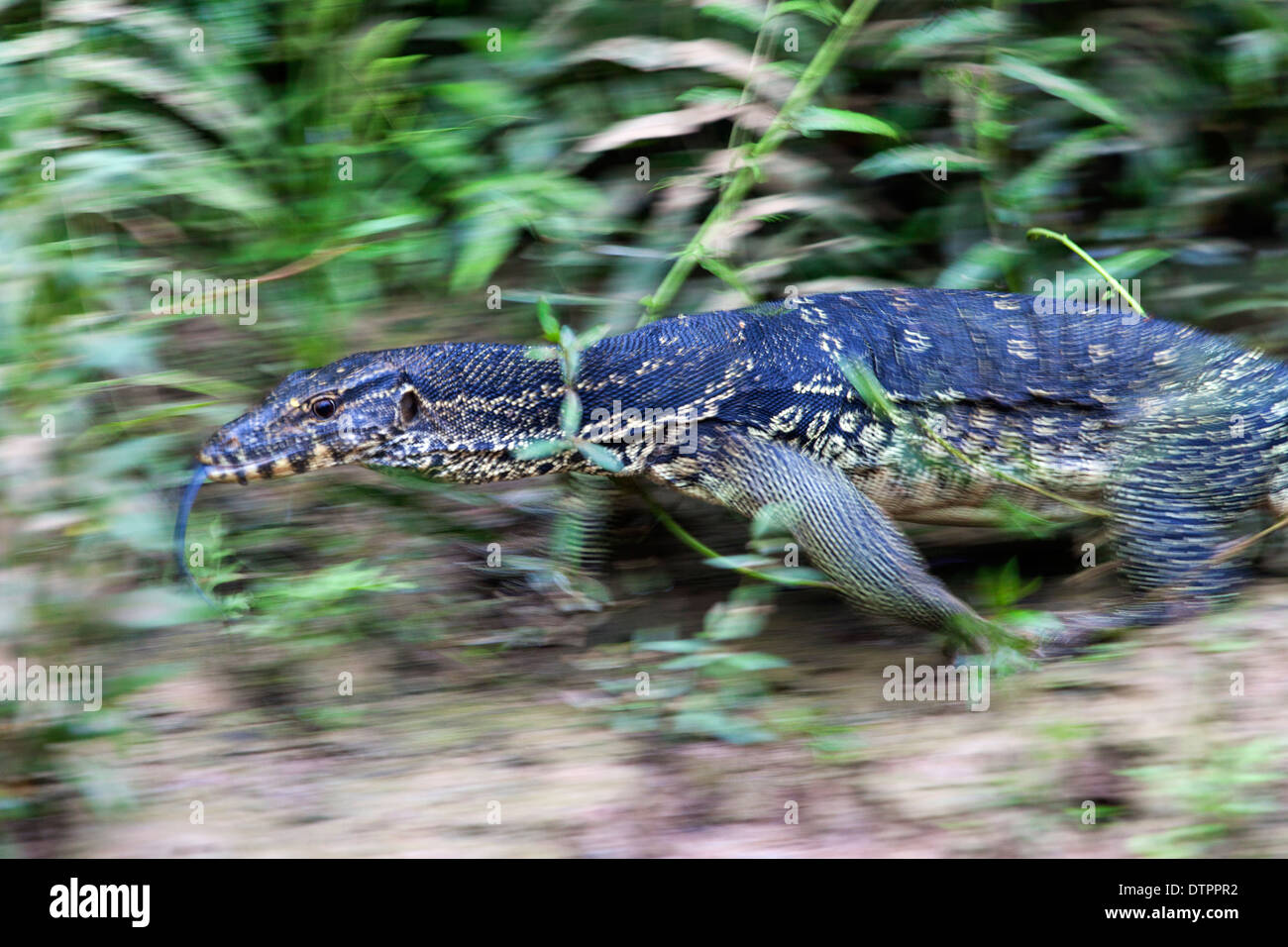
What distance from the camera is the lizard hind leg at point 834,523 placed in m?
3.98

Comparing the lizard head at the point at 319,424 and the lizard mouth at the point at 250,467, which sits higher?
the lizard head at the point at 319,424

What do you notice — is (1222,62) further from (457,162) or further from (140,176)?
(140,176)

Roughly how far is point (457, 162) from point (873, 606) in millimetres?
2744

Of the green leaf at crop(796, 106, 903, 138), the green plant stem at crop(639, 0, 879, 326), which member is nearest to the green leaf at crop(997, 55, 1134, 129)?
the green plant stem at crop(639, 0, 879, 326)

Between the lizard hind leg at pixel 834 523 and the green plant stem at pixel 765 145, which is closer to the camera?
the lizard hind leg at pixel 834 523

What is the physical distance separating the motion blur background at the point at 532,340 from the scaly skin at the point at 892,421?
271 millimetres
